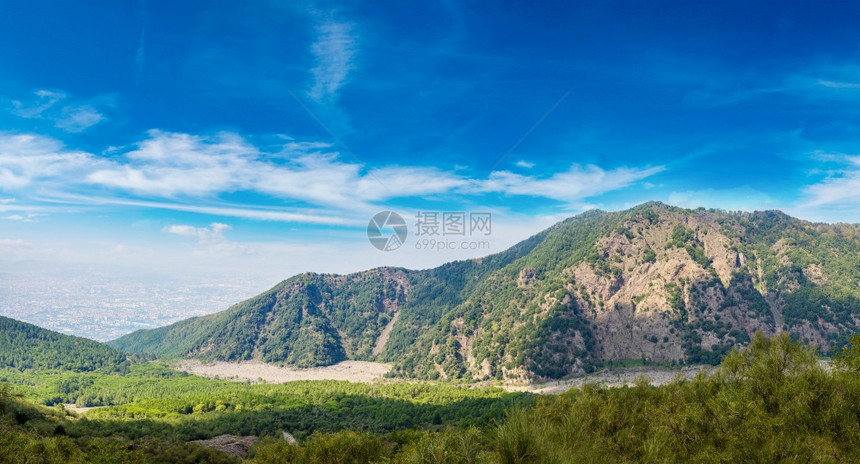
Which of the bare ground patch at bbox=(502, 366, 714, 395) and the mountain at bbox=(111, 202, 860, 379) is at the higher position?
the mountain at bbox=(111, 202, 860, 379)

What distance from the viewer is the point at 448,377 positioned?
177m

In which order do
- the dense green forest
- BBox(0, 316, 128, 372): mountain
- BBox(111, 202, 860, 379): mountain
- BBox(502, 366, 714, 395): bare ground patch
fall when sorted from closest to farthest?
the dense green forest → BBox(502, 366, 714, 395): bare ground patch → BBox(111, 202, 860, 379): mountain → BBox(0, 316, 128, 372): mountain

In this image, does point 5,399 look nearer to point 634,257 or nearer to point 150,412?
point 150,412

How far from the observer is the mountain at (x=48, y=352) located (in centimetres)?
15800

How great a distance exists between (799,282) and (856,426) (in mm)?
202011

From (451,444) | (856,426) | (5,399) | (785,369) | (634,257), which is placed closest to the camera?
(451,444)

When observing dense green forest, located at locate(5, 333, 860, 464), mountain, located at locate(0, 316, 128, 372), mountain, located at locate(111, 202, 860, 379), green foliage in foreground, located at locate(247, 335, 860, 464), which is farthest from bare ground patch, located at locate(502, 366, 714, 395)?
mountain, located at locate(0, 316, 128, 372)

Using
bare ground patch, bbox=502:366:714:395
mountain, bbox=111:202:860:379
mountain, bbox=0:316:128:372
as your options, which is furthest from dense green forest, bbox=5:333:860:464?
mountain, bbox=0:316:128:372

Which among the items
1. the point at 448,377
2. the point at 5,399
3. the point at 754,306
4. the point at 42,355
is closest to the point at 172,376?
the point at 42,355

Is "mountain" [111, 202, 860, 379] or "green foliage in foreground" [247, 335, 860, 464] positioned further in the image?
"mountain" [111, 202, 860, 379]

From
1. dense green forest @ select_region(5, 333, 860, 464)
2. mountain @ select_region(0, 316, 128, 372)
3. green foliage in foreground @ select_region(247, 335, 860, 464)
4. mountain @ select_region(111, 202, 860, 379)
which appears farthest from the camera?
mountain @ select_region(0, 316, 128, 372)

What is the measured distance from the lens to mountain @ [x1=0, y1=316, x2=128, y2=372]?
158000 millimetres

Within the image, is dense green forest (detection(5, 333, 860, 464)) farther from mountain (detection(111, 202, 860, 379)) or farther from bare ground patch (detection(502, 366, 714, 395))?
mountain (detection(111, 202, 860, 379))

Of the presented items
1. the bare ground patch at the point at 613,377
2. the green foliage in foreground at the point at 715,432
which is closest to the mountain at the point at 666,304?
the bare ground patch at the point at 613,377
